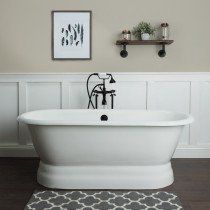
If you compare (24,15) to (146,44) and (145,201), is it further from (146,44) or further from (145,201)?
(145,201)

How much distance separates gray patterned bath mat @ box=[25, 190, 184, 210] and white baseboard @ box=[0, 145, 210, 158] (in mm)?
1231

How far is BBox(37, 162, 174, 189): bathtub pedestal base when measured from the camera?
3125mm

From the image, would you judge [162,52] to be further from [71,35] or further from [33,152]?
[33,152]

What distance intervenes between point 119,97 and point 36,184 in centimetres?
149

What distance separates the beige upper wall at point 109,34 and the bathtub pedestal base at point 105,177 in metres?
1.38

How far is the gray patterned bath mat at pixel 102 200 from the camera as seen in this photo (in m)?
2.69

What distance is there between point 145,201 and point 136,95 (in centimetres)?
159

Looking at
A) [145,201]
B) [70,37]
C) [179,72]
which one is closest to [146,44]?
[179,72]

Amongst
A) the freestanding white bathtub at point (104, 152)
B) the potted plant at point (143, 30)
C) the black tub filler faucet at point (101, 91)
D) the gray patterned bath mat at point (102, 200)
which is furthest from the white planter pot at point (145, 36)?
the gray patterned bath mat at point (102, 200)

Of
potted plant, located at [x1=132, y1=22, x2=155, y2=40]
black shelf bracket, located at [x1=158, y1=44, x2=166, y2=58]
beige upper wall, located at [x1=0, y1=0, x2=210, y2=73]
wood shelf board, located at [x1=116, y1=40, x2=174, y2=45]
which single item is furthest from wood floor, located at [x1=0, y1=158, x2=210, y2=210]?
potted plant, located at [x1=132, y1=22, x2=155, y2=40]

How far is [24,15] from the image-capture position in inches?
158

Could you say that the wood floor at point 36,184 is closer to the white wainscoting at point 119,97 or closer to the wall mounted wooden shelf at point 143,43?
the white wainscoting at point 119,97

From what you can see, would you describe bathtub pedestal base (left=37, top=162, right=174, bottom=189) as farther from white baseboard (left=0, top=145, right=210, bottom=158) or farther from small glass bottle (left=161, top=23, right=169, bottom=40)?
small glass bottle (left=161, top=23, right=169, bottom=40)

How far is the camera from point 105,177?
315 cm
